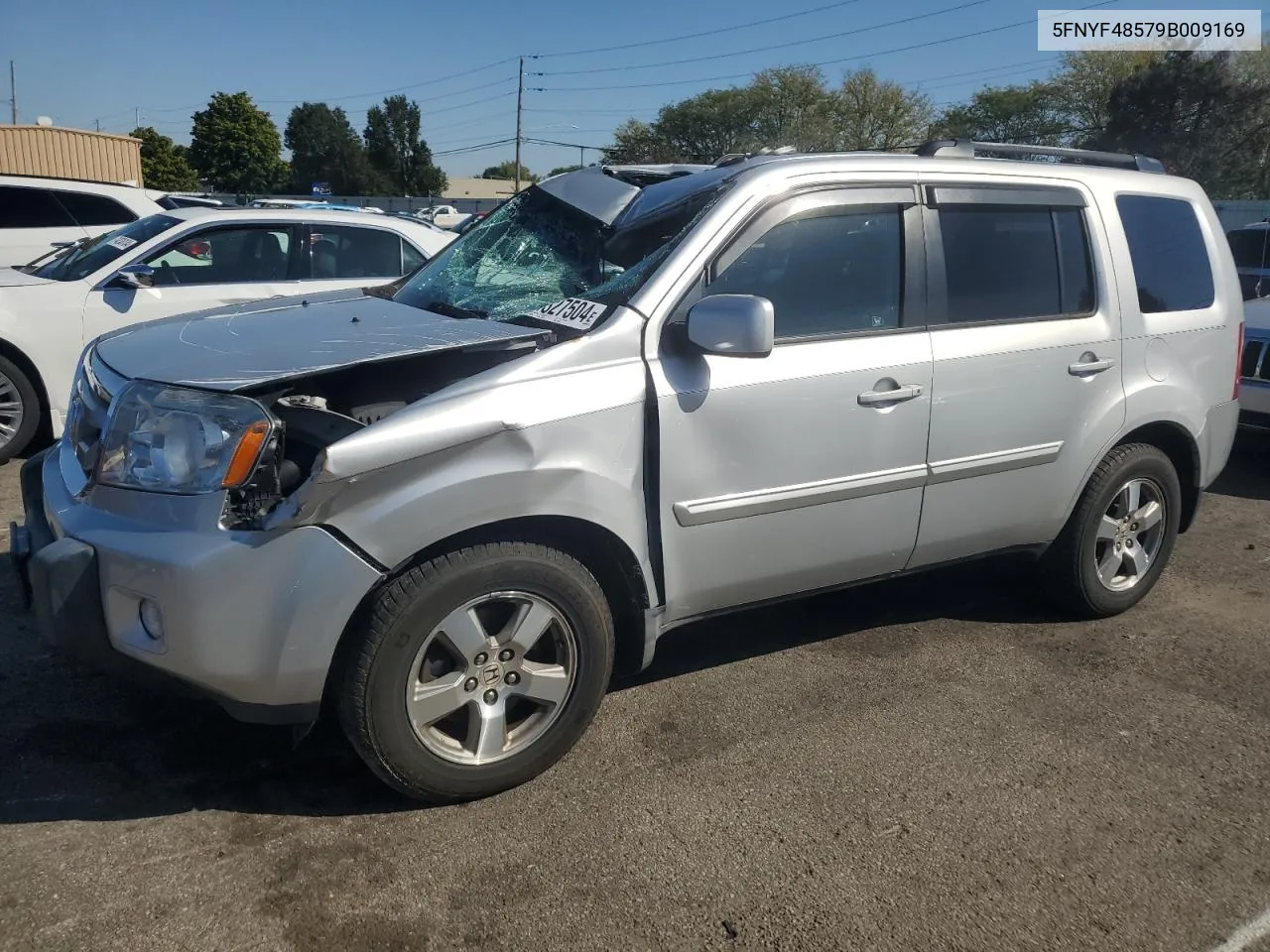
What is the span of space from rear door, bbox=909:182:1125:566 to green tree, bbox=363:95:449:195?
81037 mm

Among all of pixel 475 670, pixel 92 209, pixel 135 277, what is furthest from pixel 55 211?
pixel 475 670

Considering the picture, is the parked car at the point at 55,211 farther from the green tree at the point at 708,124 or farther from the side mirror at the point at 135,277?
the green tree at the point at 708,124

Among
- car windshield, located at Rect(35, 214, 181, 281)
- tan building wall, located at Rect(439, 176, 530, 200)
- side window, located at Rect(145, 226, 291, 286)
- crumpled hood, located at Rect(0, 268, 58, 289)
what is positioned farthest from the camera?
tan building wall, located at Rect(439, 176, 530, 200)

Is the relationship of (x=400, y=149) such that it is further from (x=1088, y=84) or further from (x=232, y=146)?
(x=1088, y=84)

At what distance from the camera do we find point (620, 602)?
3307 millimetres

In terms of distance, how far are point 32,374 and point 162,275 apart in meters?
1.05

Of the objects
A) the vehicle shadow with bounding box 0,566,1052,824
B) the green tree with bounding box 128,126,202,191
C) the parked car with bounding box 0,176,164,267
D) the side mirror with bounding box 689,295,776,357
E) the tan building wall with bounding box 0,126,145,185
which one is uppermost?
the green tree with bounding box 128,126,202,191

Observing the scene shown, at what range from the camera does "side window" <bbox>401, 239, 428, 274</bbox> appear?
7594 mm

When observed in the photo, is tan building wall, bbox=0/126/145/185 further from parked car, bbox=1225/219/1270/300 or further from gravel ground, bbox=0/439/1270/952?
gravel ground, bbox=0/439/1270/952

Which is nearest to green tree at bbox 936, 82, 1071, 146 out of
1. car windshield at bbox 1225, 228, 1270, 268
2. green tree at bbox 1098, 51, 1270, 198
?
green tree at bbox 1098, 51, 1270, 198

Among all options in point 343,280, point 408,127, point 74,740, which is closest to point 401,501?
point 74,740

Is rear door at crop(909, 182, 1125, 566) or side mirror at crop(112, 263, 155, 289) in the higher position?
side mirror at crop(112, 263, 155, 289)

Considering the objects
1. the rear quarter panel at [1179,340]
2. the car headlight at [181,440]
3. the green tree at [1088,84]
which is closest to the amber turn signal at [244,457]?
the car headlight at [181,440]

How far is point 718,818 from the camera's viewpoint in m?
3.03
